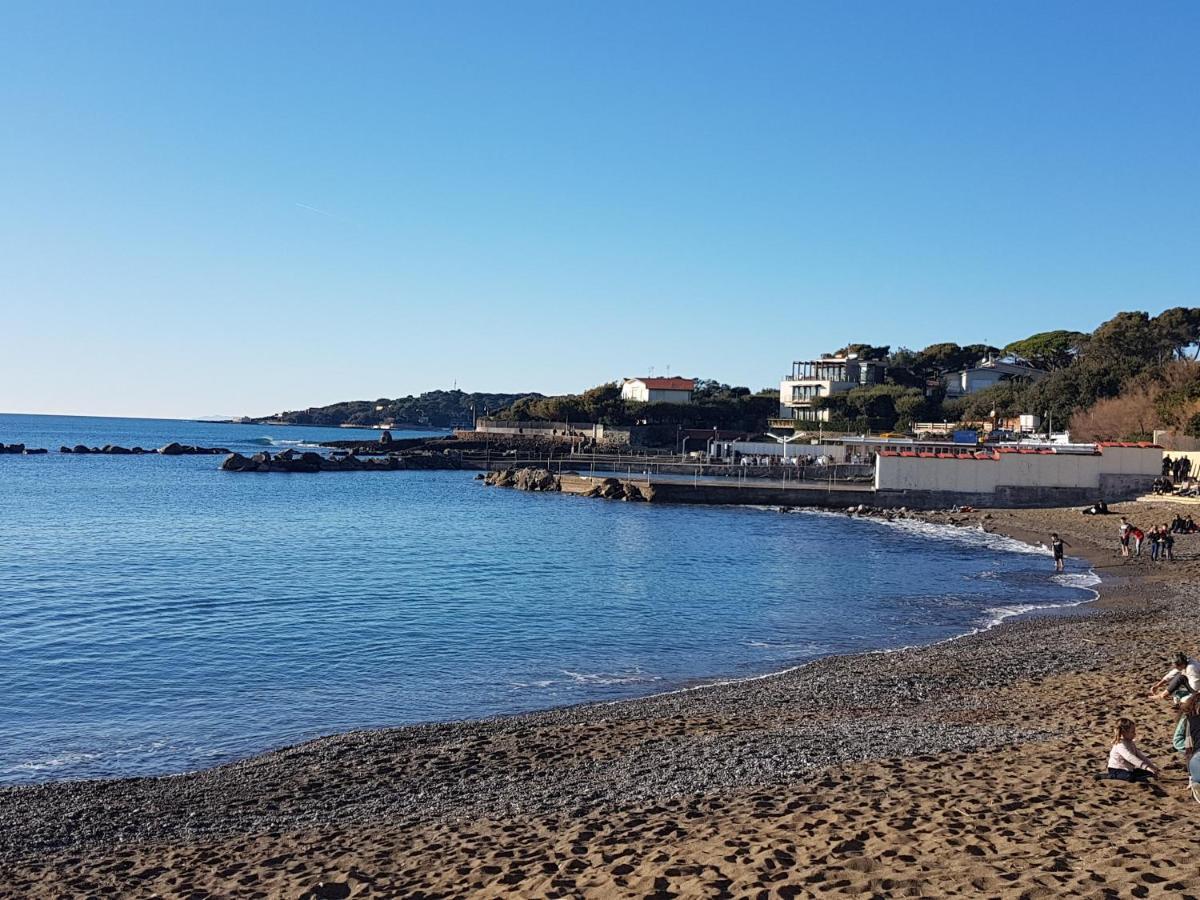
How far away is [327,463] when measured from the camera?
91375 mm

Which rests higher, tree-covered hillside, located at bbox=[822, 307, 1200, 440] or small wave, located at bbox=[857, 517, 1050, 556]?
tree-covered hillside, located at bbox=[822, 307, 1200, 440]

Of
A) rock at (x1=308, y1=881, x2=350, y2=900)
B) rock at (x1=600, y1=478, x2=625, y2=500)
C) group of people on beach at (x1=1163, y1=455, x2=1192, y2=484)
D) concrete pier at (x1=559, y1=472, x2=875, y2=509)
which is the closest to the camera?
rock at (x1=308, y1=881, x2=350, y2=900)

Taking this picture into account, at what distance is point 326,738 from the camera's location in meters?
13.6

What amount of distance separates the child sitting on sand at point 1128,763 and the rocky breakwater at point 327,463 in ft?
279

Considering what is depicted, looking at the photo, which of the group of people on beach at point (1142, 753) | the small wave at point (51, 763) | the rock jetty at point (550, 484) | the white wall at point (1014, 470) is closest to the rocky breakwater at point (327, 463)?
the rock jetty at point (550, 484)

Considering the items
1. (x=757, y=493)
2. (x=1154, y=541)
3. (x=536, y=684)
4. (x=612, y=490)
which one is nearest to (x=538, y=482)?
(x=612, y=490)

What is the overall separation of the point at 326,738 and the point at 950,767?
798 centimetres

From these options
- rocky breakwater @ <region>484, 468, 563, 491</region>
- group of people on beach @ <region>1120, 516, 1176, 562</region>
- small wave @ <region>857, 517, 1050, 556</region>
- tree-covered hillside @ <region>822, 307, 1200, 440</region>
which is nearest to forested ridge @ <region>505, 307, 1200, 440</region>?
tree-covered hillside @ <region>822, 307, 1200, 440</region>

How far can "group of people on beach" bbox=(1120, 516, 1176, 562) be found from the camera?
31.7 meters

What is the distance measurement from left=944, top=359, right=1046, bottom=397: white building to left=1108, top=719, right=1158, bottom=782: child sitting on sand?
9917 centimetres

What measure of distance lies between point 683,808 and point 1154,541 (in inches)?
1111

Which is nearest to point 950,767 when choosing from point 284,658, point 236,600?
point 284,658

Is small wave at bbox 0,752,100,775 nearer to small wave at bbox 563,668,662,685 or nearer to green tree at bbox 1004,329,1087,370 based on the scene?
small wave at bbox 563,668,662,685

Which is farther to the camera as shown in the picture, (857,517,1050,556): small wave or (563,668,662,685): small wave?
(857,517,1050,556): small wave
